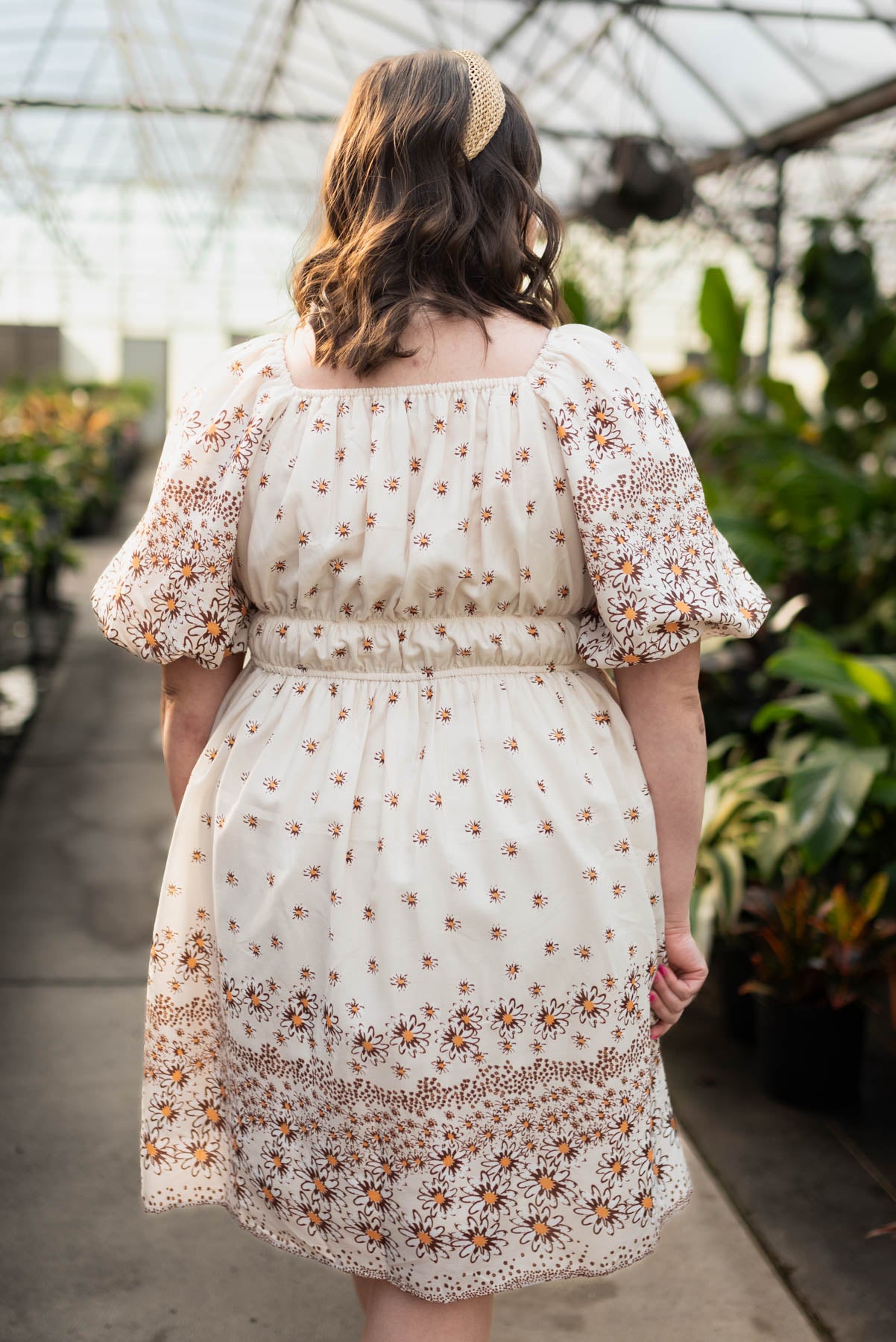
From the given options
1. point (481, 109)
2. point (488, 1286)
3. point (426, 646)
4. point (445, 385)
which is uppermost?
point (481, 109)

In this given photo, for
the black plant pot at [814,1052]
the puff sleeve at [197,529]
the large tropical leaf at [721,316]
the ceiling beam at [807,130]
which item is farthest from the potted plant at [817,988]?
the ceiling beam at [807,130]

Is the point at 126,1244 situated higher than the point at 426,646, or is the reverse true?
the point at 426,646

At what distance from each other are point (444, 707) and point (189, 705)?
359mm

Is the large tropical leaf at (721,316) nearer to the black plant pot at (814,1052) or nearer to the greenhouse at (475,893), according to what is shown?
the greenhouse at (475,893)

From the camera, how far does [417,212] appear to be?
1.26 meters

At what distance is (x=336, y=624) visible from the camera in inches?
52.0

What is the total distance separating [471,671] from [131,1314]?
1.34m

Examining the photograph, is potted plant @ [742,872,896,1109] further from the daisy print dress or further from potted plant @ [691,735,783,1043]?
the daisy print dress

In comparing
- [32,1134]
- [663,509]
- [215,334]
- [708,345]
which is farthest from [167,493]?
[215,334]

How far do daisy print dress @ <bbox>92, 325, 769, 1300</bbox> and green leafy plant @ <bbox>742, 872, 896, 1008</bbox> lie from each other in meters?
1.34

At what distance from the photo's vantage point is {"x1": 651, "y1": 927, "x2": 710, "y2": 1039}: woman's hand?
139 centimetres

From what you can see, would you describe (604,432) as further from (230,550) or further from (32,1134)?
(32,1134)

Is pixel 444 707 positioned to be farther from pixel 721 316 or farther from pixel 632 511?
pixel 721 316

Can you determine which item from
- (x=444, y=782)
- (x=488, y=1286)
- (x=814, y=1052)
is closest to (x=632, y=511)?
(x=444, y=782)
